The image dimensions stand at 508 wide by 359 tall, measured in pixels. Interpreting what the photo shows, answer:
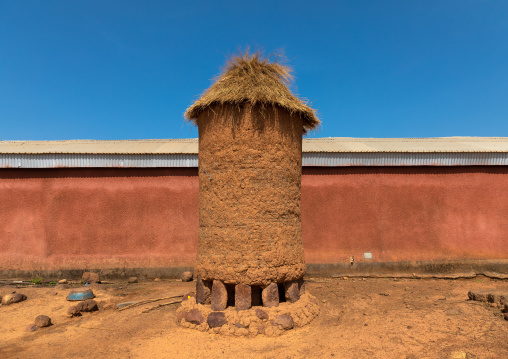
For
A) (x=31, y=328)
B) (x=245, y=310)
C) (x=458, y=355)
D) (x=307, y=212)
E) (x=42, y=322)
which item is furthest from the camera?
(x=307, y=212)

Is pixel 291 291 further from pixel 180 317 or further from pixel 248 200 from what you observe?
pixel 180 317

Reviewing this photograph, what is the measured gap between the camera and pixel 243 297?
4.55 meters

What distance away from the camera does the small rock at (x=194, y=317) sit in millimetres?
4547

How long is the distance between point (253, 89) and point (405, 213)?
20.5 feet

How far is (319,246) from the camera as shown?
855 centimetres

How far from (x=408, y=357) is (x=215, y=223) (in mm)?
2980

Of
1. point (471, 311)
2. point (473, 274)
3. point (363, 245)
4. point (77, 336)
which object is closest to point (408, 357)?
point (471, 311)

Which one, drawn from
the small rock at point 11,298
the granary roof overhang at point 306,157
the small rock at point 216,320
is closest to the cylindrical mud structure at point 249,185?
the small rock at point 216,320

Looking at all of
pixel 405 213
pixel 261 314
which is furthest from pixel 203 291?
pixel 405 213

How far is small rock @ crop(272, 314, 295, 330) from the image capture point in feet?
14.3

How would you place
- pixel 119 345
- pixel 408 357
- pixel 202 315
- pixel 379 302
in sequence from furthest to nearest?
pixel 379 302 → pixel 202 315 → pixel 119 345 → pixel 408 357

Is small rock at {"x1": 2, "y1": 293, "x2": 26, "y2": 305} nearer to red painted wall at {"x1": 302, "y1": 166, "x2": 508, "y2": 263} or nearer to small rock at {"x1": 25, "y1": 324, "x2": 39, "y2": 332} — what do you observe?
small rock at {"x1": 25, "y1": 324, "x2": 39, "y2": 332}

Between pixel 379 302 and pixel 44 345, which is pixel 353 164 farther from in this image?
pixel 44 345

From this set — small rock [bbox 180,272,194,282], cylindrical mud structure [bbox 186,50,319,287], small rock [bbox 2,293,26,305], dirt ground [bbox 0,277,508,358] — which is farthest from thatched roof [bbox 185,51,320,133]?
small rock [bbox 2,293,26,305]
